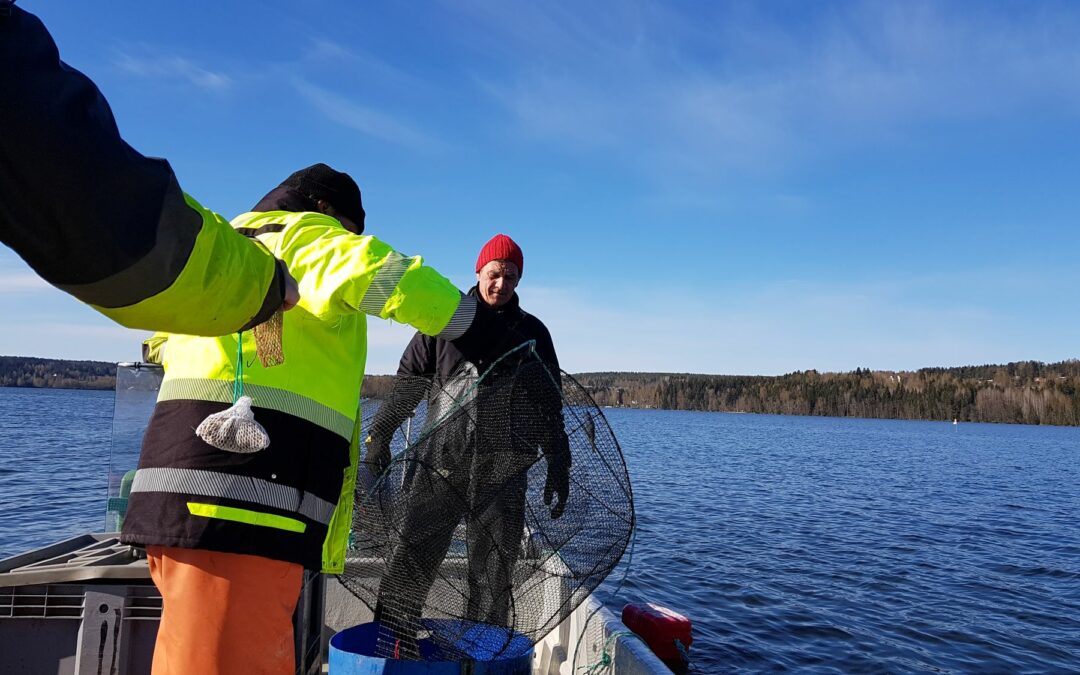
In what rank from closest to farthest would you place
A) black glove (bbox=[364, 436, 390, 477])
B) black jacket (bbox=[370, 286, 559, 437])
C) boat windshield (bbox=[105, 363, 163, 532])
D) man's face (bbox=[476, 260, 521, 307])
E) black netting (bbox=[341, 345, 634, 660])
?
black netting (bbox=[341, 345, 634, 660])
black glove (bbox=[364, 436, 390, 477])
black jacket (bbox=[370, 286, 559, 437])
boat windshield (bbox=[105, 363, 163, 532])
man's face (bbox=[476, 260, 521, 307])

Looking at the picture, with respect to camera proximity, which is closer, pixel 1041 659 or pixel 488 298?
pixel 488 298

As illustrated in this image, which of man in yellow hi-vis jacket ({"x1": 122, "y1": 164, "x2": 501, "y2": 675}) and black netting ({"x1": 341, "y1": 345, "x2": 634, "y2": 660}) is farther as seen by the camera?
black netting ({"x1": 341, "y1": 345, "x2": 634, "y2": 660})

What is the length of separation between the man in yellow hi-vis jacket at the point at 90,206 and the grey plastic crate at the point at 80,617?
8.11ft

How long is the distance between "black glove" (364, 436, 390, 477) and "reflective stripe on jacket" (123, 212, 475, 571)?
1565 millimetres

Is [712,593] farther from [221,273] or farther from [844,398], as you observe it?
[844,398]

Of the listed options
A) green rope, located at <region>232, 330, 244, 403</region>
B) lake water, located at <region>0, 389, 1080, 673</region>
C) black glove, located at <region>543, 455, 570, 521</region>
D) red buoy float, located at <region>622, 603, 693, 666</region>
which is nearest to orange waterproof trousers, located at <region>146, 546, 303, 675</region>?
green rope, located at <region>232, 330, 244, 403</region>

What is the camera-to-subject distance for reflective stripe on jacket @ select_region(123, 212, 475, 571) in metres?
2.15

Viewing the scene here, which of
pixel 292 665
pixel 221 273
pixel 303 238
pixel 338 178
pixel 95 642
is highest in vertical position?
pixel 338 178

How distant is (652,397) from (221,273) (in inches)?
7220

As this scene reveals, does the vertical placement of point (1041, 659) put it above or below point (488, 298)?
below

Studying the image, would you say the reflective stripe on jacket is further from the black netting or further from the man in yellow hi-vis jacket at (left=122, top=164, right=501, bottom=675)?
the black netting

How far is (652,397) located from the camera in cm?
18238

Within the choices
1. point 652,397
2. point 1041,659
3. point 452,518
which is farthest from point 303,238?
point 652,397

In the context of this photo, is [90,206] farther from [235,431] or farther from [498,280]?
[498,280]
